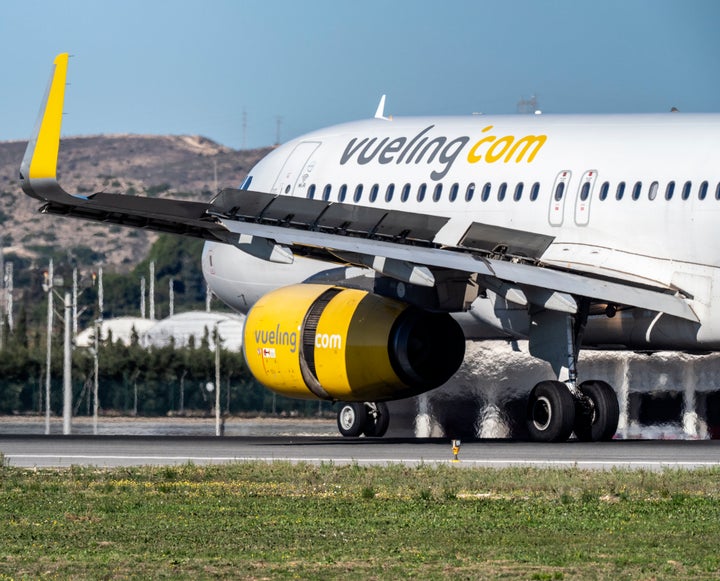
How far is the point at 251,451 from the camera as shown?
81.7 feet

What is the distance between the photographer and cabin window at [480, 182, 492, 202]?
92.2ft

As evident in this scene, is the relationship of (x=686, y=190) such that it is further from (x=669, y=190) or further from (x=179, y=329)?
(x=179, y=329)

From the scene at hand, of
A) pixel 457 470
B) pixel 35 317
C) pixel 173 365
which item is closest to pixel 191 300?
pixel 35 317

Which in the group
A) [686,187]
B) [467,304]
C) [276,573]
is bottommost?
[276,573]

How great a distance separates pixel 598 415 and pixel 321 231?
4948 mm

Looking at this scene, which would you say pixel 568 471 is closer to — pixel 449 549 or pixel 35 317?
pixel 449 549

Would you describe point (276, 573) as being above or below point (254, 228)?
below

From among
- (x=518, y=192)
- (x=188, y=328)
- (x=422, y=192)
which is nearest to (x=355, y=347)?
(x=518, y=192)

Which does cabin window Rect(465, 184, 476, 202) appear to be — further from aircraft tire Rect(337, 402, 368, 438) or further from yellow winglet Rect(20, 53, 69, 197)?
yellow winglet Rect(20, 53, 69, 197)

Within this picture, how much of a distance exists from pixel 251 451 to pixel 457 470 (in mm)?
6022

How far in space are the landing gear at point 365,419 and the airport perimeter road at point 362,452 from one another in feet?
3.29

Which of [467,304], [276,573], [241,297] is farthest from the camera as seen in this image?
[241,297]

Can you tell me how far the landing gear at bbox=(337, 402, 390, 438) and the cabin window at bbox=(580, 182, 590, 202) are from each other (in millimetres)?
5673

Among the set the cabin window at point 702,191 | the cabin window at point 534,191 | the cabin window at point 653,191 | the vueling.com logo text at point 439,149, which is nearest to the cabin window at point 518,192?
the cabin window at point 534,191
